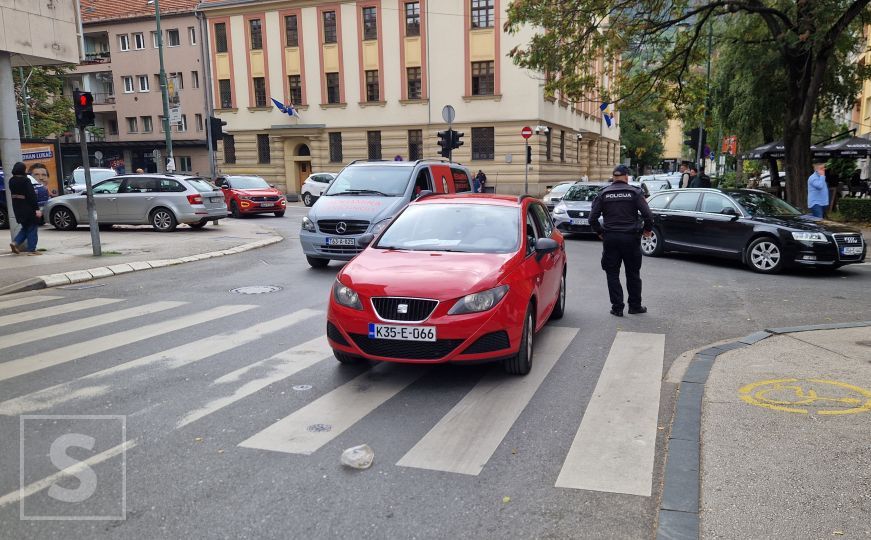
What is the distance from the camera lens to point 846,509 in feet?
11.3

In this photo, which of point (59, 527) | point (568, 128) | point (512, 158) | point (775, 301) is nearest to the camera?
point (59, 527)

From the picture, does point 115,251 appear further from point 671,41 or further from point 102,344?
point 671,41

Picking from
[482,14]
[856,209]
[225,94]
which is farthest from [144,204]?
[225,94]

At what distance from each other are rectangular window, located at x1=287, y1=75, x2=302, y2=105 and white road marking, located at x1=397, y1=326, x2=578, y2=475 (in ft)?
134

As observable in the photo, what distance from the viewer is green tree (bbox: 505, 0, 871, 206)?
16391 mm

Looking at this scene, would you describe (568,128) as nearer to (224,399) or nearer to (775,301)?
(775,301)

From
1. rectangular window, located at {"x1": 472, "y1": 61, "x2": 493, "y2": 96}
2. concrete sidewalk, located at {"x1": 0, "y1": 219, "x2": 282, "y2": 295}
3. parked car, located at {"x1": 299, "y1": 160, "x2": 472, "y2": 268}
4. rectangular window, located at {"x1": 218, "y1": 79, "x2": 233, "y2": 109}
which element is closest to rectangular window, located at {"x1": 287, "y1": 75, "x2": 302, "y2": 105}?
rectangular window, located at {"x1": 218, "y1": 79, "x2": 233, "y2": 109}

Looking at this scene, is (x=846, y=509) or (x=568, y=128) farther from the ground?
(x=568, y=128)

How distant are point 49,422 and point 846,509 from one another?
197 inches

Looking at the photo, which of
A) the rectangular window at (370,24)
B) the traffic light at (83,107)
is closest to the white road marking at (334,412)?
the traffic light at (83,107)

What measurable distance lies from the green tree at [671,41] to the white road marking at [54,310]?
486 inches

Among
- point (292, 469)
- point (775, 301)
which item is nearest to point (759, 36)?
point (775, 301)

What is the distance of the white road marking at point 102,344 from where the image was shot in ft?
20.1

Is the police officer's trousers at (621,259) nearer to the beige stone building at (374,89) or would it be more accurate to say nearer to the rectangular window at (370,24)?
the beige stone building at (374,89)
